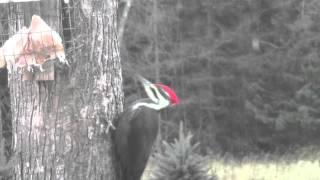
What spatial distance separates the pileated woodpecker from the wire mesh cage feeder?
45 cm

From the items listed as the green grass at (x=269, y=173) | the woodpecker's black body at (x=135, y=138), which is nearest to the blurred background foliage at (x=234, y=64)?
the green grass at (x=269, y=173)

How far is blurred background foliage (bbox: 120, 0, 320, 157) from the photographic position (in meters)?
21.3

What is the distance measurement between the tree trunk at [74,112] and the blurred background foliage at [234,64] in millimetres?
17592

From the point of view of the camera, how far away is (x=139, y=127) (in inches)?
116

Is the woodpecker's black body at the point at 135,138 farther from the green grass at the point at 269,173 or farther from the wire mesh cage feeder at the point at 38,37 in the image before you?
the green grass at the point at 269,173

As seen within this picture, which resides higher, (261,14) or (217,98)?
(261,14)

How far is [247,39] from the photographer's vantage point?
2320 cm

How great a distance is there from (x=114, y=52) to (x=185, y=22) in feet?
67.3

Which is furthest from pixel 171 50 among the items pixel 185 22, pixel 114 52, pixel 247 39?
pixel 114 52

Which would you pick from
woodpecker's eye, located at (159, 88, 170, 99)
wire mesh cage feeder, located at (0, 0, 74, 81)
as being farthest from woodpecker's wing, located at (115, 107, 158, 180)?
wire mesh cage feeder, located at (0, 0, 74, 81)

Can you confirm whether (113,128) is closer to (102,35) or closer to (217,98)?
(102,35)

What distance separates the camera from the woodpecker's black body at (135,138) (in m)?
2.95

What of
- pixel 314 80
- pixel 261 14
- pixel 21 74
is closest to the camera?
pixel 21 74

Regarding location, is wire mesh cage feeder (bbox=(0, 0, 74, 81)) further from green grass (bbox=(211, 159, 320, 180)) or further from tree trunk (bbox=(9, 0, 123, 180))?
green grass (bbox=(211, 159, 320, 180))
